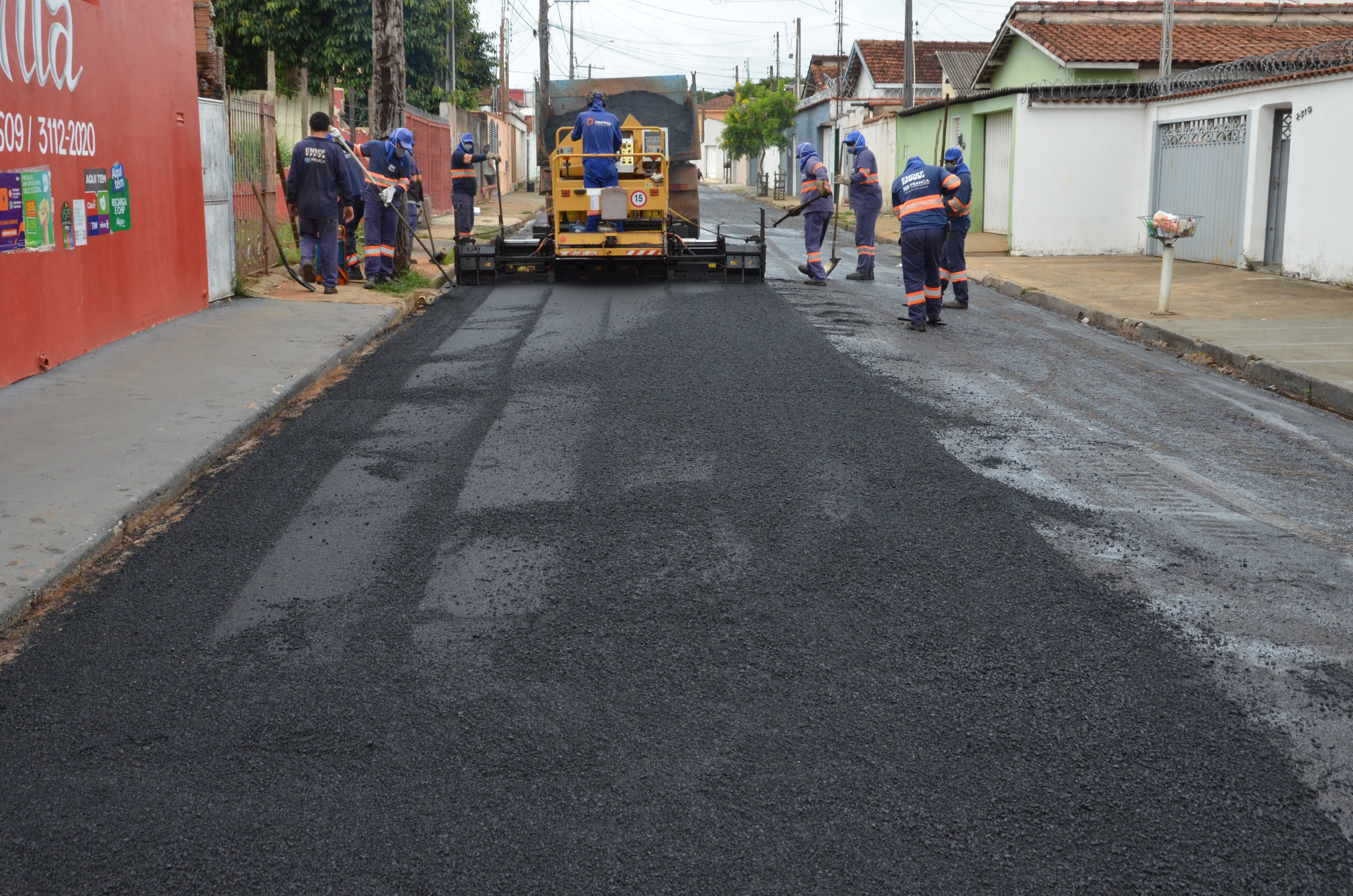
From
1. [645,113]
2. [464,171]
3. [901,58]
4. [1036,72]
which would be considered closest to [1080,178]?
[645,113]

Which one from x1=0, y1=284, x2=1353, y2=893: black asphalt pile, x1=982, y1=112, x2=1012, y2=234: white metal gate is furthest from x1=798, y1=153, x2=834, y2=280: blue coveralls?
x1=982, y1=112, x2=1012, y2=234: white metal gate

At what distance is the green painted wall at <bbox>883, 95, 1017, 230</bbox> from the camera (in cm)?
2694

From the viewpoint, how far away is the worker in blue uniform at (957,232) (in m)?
13.0

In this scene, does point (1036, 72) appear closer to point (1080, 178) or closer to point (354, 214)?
point (1080, 178)

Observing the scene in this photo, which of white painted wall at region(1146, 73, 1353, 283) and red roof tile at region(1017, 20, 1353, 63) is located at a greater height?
red roof tile at region(1017, 20, 1353, 63)

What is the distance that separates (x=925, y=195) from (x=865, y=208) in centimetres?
474

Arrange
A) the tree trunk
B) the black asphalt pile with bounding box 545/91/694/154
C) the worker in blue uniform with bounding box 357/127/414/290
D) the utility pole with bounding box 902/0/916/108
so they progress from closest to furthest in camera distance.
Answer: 1. the worker in blue uniform with bounding box 357/127/414/290
2. the tree trunk
3. the black asphalt pile with bounding box 545/91/694/154
4. the utility pole with bounding box 902/0/916/108

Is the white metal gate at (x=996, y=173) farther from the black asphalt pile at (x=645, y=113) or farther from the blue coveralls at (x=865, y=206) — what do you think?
the blue coveralls at (x=865, y=206)

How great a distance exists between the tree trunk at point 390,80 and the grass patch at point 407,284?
0.39 feet

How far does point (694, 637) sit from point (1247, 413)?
18.4 feet

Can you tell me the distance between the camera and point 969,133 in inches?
1144

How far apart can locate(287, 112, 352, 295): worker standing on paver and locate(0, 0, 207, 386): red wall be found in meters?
1.17

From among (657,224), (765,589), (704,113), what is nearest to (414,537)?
(765,589)

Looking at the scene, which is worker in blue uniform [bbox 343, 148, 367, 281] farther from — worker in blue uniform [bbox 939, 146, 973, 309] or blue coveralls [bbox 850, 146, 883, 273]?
worker in blue uniform [bbox 939, 146, 973, 309]
